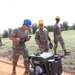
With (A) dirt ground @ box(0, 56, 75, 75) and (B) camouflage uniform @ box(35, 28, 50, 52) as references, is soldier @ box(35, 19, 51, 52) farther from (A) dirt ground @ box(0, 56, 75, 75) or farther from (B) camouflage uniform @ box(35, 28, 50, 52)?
(A) dirt ground @ box(0, 56, 75, 75)

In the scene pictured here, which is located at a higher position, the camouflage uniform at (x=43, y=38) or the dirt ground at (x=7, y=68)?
the camouflage uniform at (x=43, y=38)

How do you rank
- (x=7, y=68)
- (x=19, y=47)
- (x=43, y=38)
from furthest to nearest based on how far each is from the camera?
1. (x=7, y=68)
2. (x=43, y=38)
3. (x=19, y=47)

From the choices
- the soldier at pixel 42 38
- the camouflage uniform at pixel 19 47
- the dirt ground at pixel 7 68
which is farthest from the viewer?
the dirt ground at pixel 7 68

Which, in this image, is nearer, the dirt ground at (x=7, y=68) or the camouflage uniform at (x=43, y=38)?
the camouflage uniform at (x=43, y=38)

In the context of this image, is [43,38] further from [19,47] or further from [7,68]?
[7,68]

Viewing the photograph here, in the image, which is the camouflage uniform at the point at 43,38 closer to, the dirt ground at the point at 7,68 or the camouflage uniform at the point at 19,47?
the camouflage uniform at the point at 19,47

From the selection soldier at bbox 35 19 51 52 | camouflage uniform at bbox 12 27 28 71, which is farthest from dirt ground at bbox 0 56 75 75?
soldier at bbox 35 19 51 52

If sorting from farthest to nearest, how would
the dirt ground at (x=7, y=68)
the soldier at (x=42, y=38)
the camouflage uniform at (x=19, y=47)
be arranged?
the dirt ground at (x=7, y=68) < the soldier at (x=42, y=38) < the camouflage uniform at (x=19, y=47)

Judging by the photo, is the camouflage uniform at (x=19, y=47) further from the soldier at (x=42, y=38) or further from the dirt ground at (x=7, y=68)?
the dirt ground at (x=7, y=68)

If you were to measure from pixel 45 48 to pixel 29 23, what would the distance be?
5.56 ft

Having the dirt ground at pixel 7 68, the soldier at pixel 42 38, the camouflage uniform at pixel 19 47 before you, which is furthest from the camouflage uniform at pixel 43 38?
the dirt ground at pixel 7 68

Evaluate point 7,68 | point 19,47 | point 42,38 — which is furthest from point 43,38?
point 7,68

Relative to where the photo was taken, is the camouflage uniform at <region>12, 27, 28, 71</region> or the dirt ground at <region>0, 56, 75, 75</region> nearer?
the camouflage uniform at <region>12, 27, 28, 71</region>

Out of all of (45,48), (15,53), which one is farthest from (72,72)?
(15,53)
